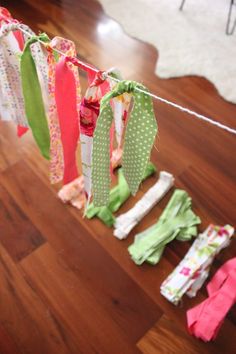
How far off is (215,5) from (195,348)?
2.38 metres

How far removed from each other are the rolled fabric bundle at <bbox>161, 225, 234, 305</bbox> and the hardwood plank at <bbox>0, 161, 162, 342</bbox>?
9 centimetres

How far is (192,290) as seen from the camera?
3.92ft

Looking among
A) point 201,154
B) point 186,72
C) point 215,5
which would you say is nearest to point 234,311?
point 201,154

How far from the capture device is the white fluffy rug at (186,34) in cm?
201

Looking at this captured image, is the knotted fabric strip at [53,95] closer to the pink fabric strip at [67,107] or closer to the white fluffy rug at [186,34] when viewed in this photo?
the pink fabric strip at [67,107]

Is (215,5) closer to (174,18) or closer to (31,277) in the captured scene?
(174,18)

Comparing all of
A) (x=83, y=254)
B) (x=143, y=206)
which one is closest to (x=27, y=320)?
(x=83, y=254)

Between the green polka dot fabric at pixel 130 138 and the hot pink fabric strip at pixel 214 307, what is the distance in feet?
1.89

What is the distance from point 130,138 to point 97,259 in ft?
2.29

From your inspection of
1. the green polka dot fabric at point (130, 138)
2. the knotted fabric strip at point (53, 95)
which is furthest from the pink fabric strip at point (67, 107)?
the green polka dot fabric at point (130, 138)

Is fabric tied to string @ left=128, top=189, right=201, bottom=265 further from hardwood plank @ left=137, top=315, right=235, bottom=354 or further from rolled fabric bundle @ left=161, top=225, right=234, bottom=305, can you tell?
hardwood plank @ left=137, top=315, right=235, bottom=354

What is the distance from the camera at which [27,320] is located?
1.14 meters

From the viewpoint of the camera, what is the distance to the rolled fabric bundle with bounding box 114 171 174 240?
1.33 meters

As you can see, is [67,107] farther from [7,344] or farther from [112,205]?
[7,344]
